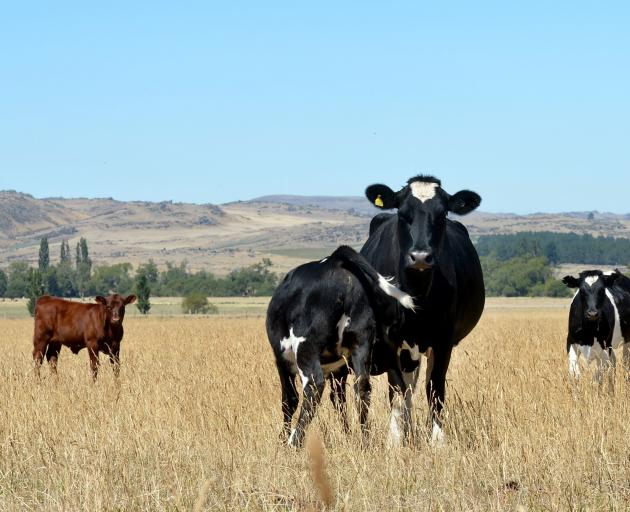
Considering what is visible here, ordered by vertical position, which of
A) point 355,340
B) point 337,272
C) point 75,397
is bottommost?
point 75,397

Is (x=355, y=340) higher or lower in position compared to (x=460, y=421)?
higher

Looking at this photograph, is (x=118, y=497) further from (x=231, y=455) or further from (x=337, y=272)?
(x=337, y=272)

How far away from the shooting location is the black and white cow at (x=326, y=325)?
7.81 meters

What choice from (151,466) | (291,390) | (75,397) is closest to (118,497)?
(151,466)

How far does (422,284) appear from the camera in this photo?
8.47m

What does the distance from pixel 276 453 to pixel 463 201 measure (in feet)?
9.33

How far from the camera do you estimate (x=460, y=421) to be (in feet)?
27.8

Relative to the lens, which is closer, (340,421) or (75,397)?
(340,421)

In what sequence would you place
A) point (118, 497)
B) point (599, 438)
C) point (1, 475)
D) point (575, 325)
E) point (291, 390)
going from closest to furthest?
point (118, 497) → point (1, 475) → point (599, 438) → point (291, 390) → point (575, 325)

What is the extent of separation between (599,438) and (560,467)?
117cm

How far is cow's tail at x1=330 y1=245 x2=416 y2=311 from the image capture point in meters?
7.93

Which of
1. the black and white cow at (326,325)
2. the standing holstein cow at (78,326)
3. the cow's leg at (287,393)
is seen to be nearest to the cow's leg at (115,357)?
the standing holstein cow at (78,326)

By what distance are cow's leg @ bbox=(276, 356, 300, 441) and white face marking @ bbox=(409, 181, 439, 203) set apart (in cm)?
179

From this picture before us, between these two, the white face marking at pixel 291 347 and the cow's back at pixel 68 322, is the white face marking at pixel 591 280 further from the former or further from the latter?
the cow's back at pixel 68 322
